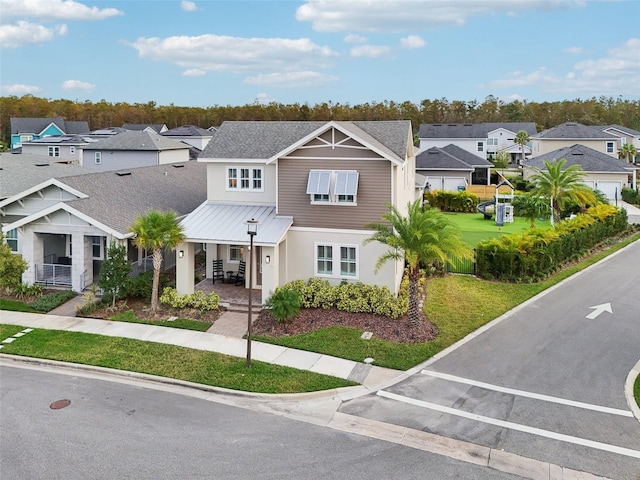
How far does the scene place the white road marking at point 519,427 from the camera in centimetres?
1144

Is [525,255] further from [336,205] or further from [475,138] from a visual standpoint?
[475,138]

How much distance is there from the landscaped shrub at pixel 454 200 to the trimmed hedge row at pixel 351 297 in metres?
25.8

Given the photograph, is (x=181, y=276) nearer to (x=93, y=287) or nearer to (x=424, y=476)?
(x=93, y=287)

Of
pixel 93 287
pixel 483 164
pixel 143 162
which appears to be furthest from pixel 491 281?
pixel 483 164

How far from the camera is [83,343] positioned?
1728 cm

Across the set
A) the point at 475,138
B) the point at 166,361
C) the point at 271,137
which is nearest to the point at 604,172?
the point at 475,138

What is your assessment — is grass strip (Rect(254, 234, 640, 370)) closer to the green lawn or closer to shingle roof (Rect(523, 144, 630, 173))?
the green lawn

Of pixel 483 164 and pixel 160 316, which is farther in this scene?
pixel 483 164

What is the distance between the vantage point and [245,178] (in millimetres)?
23812

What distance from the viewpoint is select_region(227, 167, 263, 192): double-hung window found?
77.4 ft

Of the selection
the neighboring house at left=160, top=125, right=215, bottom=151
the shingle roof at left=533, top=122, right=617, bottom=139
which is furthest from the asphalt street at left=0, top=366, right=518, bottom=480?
the shingle roof at left=533, top=122, right=617, bottom=139

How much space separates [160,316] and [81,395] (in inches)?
236

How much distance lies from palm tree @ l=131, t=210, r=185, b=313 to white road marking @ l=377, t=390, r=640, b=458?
33.0 feet

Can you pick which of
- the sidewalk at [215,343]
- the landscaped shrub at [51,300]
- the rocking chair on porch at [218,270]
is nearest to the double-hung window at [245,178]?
the rocking chair on porch at [218,270]
